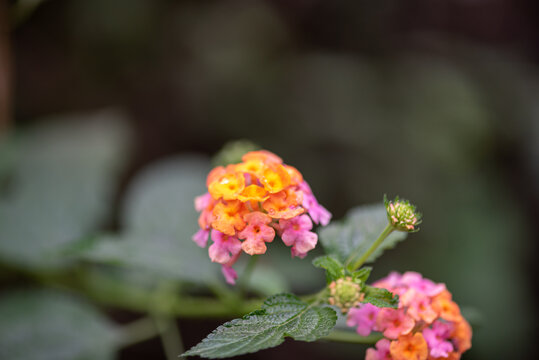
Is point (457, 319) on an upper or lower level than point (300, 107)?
lower

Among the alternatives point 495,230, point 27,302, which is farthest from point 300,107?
point 27,302

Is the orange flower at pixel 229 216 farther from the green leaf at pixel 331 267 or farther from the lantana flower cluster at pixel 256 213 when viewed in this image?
the green leaf at pixel 331 267

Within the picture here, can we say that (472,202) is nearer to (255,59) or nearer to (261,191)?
(255,59)

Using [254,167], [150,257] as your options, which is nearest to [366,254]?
[254,167]

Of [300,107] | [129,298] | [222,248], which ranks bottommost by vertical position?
[222,248]

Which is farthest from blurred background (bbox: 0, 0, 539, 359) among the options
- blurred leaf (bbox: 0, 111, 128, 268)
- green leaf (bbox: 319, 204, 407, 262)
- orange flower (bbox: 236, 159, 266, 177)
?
orange flower (bbox: 236, 159, 266, 177)

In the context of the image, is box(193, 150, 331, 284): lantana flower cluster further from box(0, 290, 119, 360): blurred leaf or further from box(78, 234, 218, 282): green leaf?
box(0, 290, 119, 360): blurred leaf

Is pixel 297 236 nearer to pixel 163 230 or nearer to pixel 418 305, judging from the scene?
pixel 418 305
